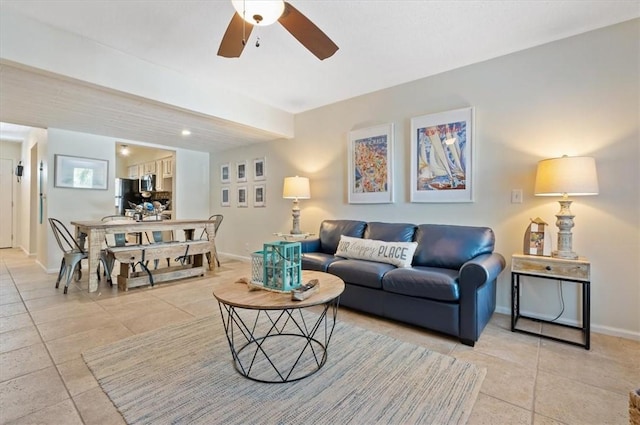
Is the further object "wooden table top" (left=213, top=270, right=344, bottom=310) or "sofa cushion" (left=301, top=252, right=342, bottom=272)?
"sofa cushion" (left=301, top=252, right=342, bottom=272)

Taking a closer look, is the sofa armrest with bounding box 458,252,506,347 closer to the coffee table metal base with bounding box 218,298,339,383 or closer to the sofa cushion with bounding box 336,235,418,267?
the sofa cushion with bounding box 336,235,418,267

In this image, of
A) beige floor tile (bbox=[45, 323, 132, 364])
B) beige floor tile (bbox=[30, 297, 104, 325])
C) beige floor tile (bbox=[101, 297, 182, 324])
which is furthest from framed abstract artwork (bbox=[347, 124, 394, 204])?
beige floor tile (bbox=[30, 297, 104, 325])

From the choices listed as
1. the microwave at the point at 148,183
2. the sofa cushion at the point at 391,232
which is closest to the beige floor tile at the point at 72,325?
the sofa cushion at the point at 391,232

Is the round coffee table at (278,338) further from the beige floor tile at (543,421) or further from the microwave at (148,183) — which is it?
the microwave at (148,183)

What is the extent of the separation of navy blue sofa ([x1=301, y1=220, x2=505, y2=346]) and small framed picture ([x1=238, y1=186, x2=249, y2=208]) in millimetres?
2819

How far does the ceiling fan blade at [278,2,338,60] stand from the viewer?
→ 5.47 feet

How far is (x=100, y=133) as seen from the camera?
478 cm

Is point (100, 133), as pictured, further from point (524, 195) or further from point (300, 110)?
point (524, 195)

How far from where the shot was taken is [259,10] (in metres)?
1.62

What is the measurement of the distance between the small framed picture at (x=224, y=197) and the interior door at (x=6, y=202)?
16.8ft

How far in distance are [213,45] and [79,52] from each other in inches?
44.1

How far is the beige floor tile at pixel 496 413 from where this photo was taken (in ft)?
4.61

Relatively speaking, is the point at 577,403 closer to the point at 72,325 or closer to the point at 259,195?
the point at 72,325

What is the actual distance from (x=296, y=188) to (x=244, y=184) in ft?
6.20
